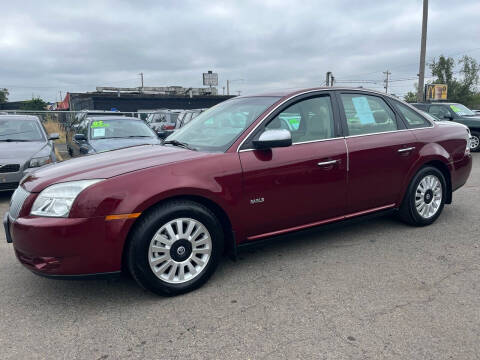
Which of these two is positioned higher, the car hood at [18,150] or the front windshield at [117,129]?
the front windshield at [117,129]

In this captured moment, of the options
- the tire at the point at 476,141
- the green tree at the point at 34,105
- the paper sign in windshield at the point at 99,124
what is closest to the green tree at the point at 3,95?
the green tree at the point at 34,105

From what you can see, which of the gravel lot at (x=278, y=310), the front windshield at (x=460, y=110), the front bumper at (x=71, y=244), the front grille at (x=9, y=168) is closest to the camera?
the gravel lot at (x=278, y=310)

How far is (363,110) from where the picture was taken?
4.12 meters

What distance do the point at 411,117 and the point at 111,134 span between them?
6.43 meters

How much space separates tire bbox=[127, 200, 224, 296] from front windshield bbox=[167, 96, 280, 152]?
662 mm

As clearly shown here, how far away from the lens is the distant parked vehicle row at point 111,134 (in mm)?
8125

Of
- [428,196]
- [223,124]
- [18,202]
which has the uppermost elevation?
[223,124]

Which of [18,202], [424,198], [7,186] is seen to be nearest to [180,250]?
[18,202]

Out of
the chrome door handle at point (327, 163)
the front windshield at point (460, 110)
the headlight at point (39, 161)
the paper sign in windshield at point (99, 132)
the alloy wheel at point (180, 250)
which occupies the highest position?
the front windshield at point (460, 110)

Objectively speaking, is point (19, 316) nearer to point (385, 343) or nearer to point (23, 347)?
point (23, 347)

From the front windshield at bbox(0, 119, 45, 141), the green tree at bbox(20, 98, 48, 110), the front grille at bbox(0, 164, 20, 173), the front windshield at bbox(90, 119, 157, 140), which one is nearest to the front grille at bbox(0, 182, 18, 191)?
the front grille at bbox(0, 164, 20, 173)

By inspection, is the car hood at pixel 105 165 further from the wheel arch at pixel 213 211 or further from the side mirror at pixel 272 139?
the side mirror at pixel 272 139

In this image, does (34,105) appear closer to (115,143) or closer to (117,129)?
(117,129)

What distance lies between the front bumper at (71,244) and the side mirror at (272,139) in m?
1.24
